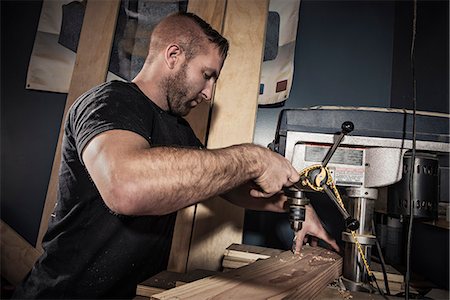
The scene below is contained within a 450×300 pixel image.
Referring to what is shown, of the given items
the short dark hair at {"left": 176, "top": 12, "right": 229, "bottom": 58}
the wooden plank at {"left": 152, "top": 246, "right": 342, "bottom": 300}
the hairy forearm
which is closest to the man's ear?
the short dark hair at {"left": 176, "top": 12, "right": 229, "bottom": 58}

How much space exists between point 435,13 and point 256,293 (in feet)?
5.17

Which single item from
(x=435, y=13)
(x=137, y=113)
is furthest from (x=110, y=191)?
(x=435, y=13)

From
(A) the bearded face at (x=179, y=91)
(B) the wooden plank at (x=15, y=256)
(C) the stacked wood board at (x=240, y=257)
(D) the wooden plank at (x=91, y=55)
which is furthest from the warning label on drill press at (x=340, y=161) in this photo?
(B) the wooden plank at (x=15, y=256)

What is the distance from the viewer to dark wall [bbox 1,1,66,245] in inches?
73.7

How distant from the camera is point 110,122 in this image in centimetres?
73

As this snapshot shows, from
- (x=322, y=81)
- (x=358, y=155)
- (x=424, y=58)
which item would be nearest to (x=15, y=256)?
(x=358, y=155)

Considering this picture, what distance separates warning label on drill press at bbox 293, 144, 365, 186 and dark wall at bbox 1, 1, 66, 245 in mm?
1577

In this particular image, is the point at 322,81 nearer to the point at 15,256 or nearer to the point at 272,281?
the point at 272,281

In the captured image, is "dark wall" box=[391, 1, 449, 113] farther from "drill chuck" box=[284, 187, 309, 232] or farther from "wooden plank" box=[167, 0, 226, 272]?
"wooden plank" box=[167, 0, 226, 272]

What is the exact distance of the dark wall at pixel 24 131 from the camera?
1872mm

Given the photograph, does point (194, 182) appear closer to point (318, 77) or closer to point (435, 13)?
point (318, 77)

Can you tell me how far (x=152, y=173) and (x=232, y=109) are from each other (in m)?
0.75

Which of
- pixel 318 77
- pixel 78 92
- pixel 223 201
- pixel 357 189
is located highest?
pixel 318 77

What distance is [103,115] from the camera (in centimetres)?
76
